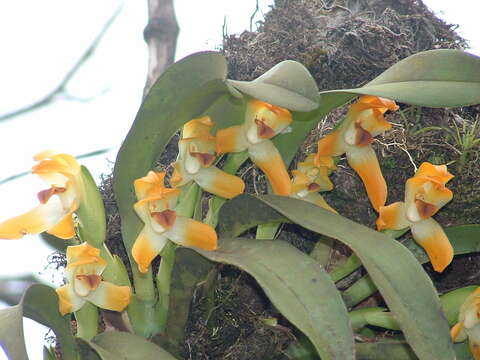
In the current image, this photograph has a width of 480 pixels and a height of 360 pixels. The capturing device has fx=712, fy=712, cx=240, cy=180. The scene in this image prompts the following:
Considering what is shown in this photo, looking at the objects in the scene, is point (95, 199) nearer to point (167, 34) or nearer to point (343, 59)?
point (343, 59)

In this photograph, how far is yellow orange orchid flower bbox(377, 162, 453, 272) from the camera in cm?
96

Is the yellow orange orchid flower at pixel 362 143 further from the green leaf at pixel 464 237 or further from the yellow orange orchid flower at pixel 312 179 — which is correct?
the green leaf at pixel 464 237

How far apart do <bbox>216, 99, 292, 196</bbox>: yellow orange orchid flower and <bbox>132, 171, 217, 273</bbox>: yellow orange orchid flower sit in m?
0.12

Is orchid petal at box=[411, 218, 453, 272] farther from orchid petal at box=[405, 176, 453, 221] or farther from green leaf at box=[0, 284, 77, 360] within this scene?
green leaf at box=[0, 284, 77, 360]

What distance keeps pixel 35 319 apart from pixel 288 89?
453 mm

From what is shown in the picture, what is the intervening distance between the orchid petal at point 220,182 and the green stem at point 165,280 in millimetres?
94

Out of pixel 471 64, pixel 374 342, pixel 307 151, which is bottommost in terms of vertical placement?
pixel 374 342

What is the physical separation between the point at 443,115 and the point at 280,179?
0.46 m

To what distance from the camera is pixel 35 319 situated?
37.2 inches

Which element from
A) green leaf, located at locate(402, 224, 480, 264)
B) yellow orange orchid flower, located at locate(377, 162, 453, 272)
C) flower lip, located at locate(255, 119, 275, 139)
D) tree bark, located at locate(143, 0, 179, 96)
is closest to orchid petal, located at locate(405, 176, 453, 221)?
yellow orange orchid flower, located at locate(377, 162, 453, 272)

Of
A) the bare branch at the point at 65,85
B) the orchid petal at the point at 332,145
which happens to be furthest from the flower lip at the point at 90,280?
the bare branch at the point at 65,85

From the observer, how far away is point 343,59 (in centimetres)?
141

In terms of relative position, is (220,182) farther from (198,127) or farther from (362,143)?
(362,143)

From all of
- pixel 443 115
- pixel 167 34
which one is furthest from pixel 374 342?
pixel 167 34
